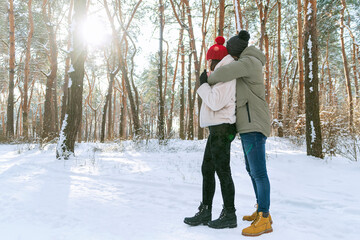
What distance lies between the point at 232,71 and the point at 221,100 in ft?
0.89

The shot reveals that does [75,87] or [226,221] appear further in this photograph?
[75,87]

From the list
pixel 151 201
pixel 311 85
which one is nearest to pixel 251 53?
pixel 151 201

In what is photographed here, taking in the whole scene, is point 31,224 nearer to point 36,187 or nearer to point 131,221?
point 131,221

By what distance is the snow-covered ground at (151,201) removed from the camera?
220 cm

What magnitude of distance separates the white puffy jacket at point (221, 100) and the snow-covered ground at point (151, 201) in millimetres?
1050

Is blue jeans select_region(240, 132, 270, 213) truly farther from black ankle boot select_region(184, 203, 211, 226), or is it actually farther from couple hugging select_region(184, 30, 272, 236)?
black ankle boot select_region(184, 203, 211, 226)

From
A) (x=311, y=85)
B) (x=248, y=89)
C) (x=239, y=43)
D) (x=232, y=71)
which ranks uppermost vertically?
(x=311, y=85)

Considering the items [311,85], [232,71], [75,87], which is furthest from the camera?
[75,87]

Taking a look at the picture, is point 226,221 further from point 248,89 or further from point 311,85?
point 311,85

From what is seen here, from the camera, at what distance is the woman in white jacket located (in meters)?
2.14

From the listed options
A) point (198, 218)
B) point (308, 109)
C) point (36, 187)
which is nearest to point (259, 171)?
point (198, 218)

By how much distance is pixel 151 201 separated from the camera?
318cm

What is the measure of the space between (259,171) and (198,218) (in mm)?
772

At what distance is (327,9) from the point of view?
12.9 meters
